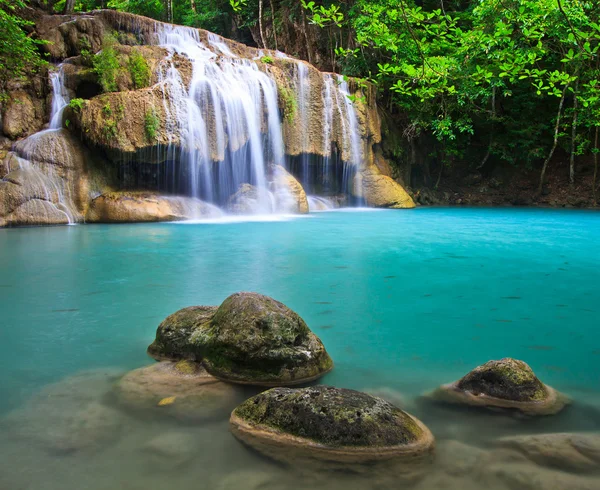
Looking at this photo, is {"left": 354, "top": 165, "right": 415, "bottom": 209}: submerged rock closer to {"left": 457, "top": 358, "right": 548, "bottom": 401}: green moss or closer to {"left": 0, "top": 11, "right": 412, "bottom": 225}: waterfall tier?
{"left": 0, "top": 11, "right": 412, "bottom": 225}: waterfall tier

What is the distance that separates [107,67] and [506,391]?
14226 mm

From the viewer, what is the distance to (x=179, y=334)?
11.1 feet

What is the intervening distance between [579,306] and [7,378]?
15.9 ft

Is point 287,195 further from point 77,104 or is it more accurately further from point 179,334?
point 179,334

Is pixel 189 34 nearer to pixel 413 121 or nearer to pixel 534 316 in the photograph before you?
pixel 413 121

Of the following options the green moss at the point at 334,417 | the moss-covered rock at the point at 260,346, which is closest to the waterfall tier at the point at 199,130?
the moss-covered rock at the point at 260,346

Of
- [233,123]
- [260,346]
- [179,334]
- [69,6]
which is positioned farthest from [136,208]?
[69,6]

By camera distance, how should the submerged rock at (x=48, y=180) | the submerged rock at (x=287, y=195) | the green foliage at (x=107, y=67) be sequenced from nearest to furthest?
the submerged rock at (x=48, y=180), the green foliage at (x=107, y=67), the submerged rock at (x=287, y=195)

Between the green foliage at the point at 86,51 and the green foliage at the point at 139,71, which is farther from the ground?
the green foliage at the point at 86,51

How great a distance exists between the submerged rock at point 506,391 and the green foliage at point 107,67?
539 inches

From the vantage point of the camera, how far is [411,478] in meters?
2.03

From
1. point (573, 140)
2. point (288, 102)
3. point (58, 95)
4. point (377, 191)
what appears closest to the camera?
point (58, 95)

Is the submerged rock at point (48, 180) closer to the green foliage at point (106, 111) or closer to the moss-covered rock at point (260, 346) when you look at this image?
the green foliage at point (106, 111)

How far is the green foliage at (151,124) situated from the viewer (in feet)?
43.8
